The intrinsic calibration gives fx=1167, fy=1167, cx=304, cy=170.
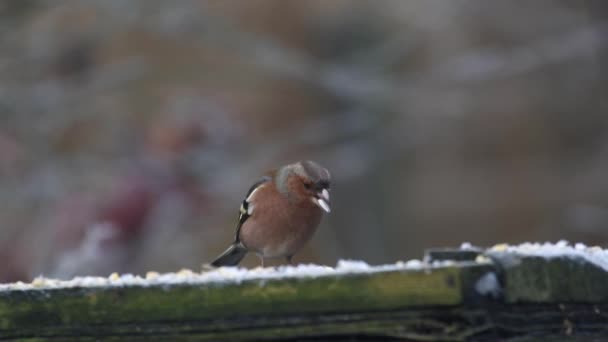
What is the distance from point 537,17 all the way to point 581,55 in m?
0.99

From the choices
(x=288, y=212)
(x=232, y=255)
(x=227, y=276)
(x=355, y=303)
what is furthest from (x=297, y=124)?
(x=355, y=303)

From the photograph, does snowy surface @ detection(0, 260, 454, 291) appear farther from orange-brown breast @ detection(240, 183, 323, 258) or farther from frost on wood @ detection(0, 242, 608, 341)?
orange-brown breast @ detection(240, 183, 323, 258)

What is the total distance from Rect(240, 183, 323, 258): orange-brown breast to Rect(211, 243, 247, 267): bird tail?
9.2 inches

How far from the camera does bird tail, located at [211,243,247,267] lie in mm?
4543

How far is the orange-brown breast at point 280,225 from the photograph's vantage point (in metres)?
4.17

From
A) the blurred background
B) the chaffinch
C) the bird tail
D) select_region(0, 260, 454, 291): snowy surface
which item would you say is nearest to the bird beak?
the chaffinch

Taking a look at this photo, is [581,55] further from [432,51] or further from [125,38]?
[125,38]

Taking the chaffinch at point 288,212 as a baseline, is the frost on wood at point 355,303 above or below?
below

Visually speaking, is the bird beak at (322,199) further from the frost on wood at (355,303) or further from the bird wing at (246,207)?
the frost on wood at (355,303)

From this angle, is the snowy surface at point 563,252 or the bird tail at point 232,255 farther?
the bird tail at point 232,255

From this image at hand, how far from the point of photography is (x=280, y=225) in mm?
4180

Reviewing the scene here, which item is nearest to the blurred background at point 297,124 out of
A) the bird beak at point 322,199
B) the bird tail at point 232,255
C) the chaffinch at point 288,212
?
the bird tail at point 232,255

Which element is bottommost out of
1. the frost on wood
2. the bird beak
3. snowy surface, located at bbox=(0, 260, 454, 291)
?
the frost on wood

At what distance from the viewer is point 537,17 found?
368 inches
